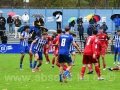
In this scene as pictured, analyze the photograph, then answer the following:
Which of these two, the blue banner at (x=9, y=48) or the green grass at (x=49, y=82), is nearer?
the green grass at (x=49, y=82)

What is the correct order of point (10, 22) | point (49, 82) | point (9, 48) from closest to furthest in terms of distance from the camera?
point (49, 82), point (9, 48), point (10, 22)

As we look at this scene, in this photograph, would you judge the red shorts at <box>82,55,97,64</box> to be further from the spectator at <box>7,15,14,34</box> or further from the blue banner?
the spectator at <box>7,15,14,34</box>

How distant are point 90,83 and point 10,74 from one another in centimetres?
496

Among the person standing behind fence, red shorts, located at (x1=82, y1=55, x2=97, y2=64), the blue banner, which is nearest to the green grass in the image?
red shorts, located at (x1=82, y1=55, x2=97, y2=64)

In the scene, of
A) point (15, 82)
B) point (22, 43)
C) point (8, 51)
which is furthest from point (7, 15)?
point (15, 82)

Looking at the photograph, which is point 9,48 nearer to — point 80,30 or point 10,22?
point 10,22

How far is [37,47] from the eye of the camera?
883 inches

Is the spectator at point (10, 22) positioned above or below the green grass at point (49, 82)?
above

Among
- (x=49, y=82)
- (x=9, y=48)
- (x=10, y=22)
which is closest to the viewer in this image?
(x=49, y=82)

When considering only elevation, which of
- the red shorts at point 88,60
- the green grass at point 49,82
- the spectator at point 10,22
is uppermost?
the spectator at point 10,22

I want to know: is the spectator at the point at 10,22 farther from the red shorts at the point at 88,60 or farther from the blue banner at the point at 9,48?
the red shorts at the point at 88,60

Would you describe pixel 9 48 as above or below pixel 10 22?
below

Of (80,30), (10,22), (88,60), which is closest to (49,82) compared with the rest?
(88,60)

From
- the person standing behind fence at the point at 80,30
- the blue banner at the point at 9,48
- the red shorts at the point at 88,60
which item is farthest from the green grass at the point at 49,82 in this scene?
the person standing behind fence at the point at 80,30
